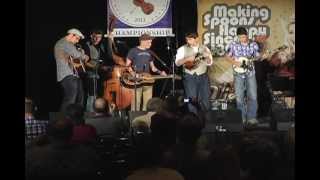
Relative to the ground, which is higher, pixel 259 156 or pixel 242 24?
pixel 242 24

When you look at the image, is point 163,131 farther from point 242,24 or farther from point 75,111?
point 242,24

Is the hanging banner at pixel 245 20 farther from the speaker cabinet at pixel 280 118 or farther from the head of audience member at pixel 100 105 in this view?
the head of audience member at pixel 100 105

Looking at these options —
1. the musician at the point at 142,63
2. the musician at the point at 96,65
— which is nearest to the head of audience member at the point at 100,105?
the musician at the point at 96,65

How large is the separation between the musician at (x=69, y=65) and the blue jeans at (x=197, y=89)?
1.24 metres

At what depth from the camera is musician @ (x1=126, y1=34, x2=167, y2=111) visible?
764 cm

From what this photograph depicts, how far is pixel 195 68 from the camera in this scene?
25.3 ft

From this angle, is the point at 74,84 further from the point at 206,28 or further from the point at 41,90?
the point at 206,28

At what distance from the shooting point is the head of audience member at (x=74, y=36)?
7617mm

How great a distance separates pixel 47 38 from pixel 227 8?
2180 mm

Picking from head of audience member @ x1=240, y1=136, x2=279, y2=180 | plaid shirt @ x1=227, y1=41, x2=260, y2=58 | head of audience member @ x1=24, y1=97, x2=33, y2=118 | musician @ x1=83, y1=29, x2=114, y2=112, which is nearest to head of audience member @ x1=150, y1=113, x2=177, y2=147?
musician @ x1=83, y1=29, x2=114, y2=112

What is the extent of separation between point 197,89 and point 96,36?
1.36m

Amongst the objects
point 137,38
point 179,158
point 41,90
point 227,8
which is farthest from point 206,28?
point 41,90

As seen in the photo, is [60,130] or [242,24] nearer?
[60,130]

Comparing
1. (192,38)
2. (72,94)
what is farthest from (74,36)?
(192,38)
